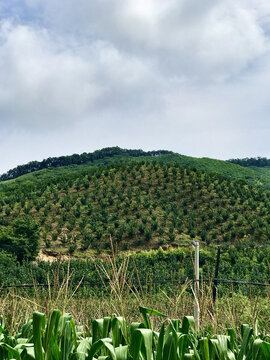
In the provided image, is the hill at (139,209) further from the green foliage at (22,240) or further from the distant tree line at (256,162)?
the distant tree line at (256,162)

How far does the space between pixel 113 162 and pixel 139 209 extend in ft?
140

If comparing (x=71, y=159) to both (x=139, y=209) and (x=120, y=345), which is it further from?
(x=120, y=345)

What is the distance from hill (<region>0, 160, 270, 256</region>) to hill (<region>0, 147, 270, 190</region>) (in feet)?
80.5

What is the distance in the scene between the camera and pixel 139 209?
2417 cm

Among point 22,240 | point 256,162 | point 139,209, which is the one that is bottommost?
point 22,240

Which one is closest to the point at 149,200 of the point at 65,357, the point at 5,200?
the point at 5,200

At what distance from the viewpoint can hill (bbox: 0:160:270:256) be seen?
67.4 ft

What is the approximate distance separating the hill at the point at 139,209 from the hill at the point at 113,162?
2454 cm

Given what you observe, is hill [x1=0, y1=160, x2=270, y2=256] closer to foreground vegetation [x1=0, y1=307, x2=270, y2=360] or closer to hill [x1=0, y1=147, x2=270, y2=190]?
foreground vegetation [x1=0, y1=307, x2=270, y2=360]

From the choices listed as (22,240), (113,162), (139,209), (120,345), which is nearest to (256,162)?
(113,162)

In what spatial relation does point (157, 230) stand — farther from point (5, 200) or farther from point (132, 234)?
point (5, 200)

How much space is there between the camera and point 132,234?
2078cm

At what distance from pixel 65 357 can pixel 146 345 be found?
0.44 m

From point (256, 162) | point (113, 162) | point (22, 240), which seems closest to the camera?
point (22, 240)
